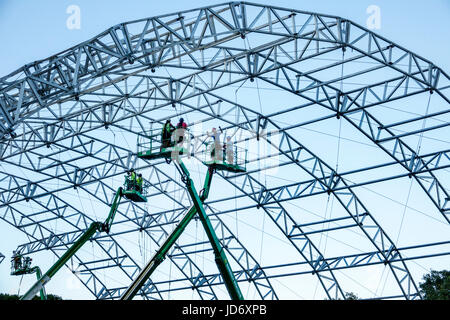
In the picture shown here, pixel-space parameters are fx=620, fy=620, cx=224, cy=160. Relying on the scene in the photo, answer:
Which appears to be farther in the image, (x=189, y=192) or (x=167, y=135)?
(x=167, y=135)

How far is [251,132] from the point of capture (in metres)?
31.4

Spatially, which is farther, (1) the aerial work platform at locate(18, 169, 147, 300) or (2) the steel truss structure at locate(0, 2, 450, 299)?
(1) the aerial work platform at locate(18, 169, 147, 300)

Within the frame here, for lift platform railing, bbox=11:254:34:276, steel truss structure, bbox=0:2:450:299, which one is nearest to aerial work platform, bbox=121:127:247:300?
steel truss structure, bbox=0:2:450:299

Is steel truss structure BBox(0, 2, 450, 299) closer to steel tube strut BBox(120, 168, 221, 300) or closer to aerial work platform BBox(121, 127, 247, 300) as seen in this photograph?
aerial work platform BBox(121, 127, 247, 300)

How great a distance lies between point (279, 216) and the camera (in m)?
35.9

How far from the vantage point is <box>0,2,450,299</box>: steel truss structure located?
24938 millimetres

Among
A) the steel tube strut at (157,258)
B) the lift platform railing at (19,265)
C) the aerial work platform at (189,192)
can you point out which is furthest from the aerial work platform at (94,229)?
the lift platform railing at (19,265)

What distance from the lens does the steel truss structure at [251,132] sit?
24.9m

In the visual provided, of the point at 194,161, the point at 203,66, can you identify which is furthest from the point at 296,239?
the point at 203,66

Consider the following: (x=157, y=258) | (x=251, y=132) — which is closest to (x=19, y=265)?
(x=251, y=132)

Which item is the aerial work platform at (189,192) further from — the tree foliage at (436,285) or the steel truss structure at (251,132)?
the tree foliage at (436,285)

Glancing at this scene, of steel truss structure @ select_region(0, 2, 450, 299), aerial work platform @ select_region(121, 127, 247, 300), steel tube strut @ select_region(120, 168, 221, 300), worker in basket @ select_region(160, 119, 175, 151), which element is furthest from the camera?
steel truss structure @ select_region(0, 2, 450, 299)

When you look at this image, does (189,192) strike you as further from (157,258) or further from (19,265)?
(19,265)

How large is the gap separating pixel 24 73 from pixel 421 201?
774 inches
